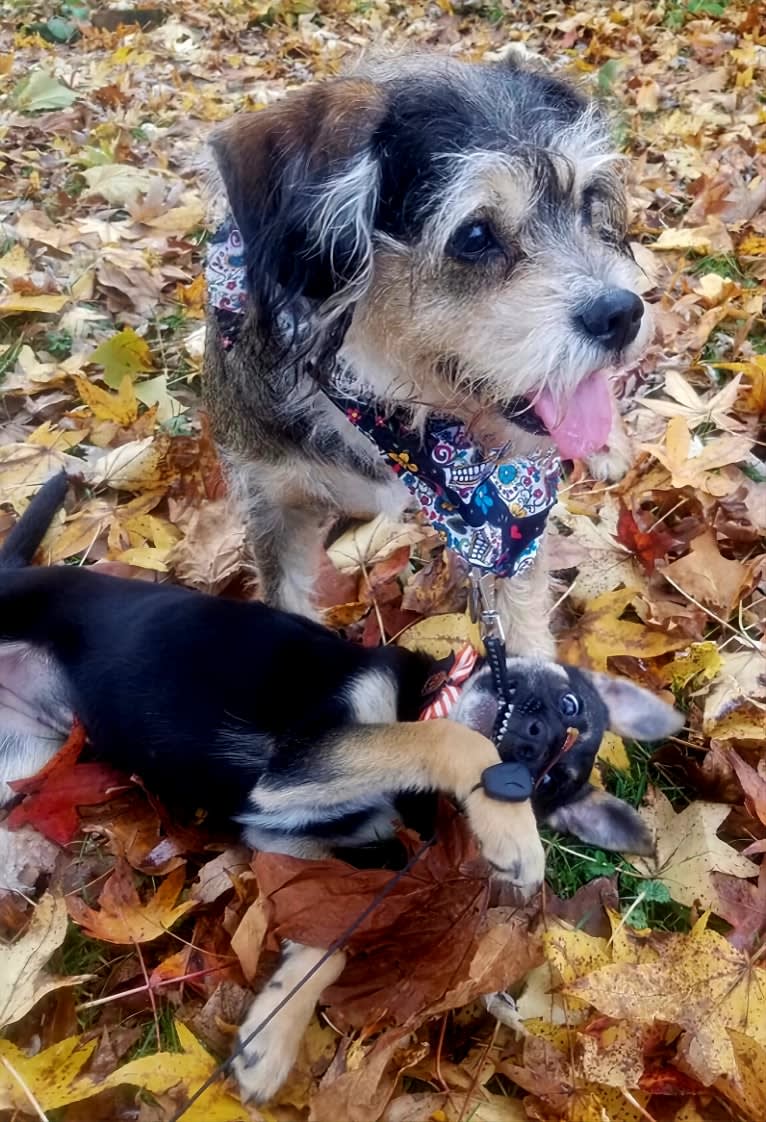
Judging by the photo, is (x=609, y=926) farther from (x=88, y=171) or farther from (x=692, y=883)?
(x=88, y=171)

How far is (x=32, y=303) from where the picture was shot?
393 centimetres

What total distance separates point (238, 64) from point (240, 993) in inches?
307

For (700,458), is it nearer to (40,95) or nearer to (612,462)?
(612,462)

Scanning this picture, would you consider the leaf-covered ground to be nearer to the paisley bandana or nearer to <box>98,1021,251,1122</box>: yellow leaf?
<box>98,1021,251,1122</box>: yellow leaf

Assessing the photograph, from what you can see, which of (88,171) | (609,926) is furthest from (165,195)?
(609,926)

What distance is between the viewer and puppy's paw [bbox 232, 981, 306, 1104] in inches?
67.7

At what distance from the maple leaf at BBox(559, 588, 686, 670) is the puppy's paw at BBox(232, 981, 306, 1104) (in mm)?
1269

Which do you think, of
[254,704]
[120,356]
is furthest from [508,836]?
[120,356]

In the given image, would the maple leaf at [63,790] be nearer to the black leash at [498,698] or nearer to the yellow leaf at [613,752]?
the black leash at [498,698]

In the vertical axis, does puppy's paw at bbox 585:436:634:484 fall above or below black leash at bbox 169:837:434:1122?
above

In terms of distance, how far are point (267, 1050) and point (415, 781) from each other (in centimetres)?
61

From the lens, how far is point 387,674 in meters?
2.29

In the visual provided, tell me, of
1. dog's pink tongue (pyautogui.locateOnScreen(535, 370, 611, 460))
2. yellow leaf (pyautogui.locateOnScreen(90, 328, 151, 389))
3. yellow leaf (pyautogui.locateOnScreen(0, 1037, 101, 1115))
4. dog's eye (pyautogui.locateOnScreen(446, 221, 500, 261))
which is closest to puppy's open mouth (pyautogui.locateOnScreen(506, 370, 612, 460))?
dog's pink tongue (pyautogui.locateOnScreen(535, 370, 611, 460))

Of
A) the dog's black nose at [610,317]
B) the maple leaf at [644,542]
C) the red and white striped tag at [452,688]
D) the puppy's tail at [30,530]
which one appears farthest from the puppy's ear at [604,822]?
the puppy's tail at [30,530]
